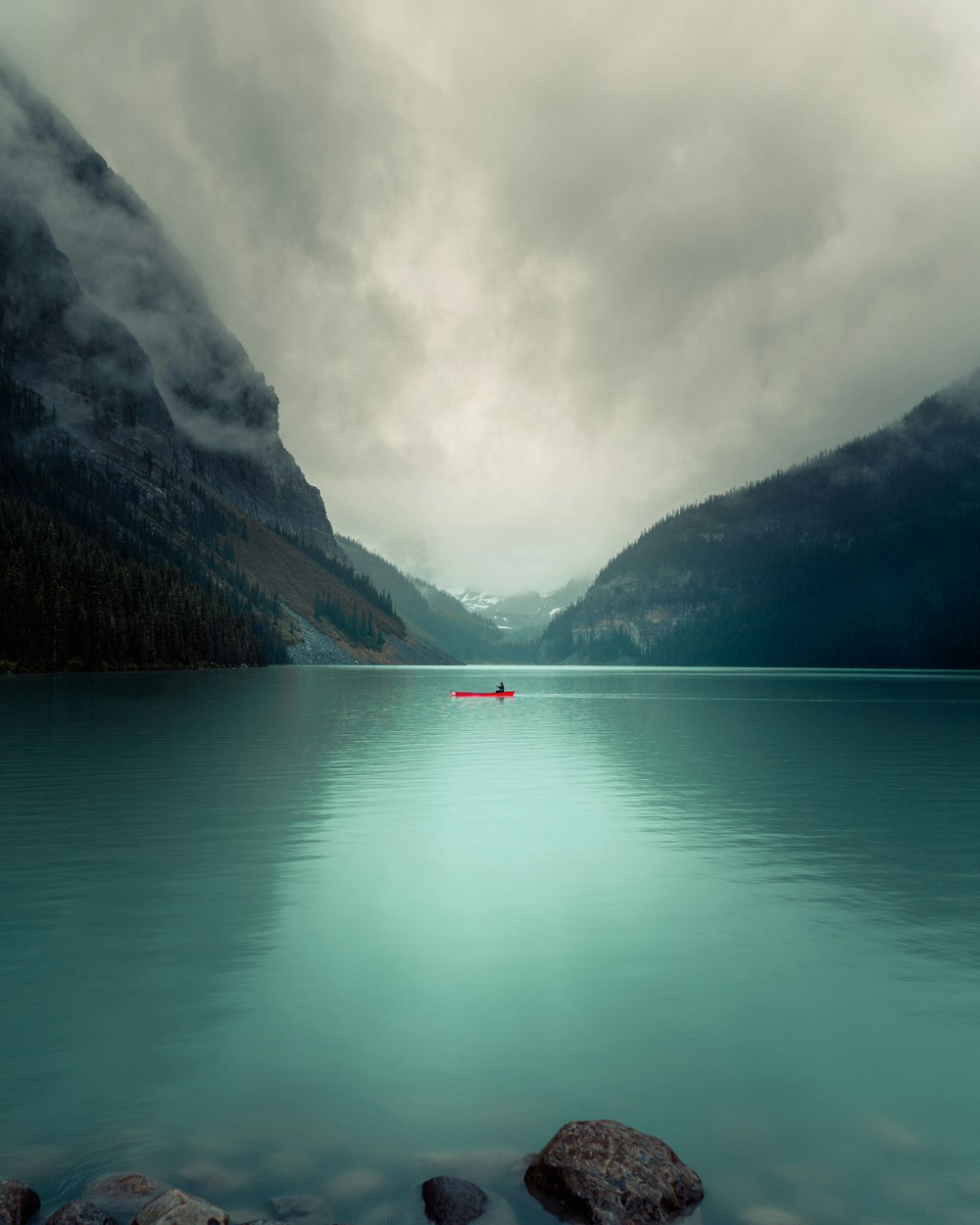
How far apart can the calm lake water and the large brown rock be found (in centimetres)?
33

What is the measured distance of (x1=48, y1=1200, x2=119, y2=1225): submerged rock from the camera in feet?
20.1

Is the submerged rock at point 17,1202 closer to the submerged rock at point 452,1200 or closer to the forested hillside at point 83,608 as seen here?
the submerged rock at point 452,1200

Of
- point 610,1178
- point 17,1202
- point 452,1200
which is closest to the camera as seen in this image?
point 17,1202

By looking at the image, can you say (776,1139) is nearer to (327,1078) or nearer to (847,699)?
(327,1078)

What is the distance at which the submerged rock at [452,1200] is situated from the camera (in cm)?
665

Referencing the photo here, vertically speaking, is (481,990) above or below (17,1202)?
below

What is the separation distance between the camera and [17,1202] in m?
6.41

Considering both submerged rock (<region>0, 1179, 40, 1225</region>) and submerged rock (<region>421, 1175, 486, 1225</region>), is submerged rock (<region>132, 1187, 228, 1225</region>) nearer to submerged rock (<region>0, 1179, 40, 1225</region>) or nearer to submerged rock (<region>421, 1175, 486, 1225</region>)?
submerged rock (<region>0, 1179, 40, 1225</region>)

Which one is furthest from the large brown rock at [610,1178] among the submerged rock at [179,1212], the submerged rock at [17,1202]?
the submerged rock at [17,1202]

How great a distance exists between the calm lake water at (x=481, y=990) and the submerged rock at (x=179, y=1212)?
0.74 metres

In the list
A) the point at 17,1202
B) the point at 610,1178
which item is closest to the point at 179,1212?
the point at 17,1202

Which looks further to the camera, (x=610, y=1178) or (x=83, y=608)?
(x=83, y=608)

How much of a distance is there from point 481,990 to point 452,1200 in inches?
235

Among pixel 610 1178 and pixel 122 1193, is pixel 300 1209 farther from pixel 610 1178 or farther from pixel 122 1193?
pixel 610 1178
